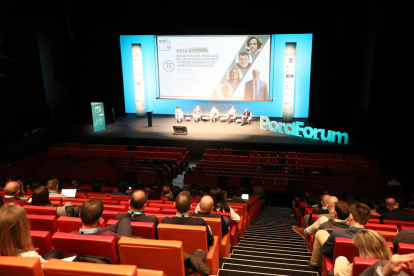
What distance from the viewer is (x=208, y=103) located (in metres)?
17.8

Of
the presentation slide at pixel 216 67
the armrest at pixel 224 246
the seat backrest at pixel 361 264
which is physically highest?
the presentation slide at pixel 216 67

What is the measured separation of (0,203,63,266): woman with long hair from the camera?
7.63ft

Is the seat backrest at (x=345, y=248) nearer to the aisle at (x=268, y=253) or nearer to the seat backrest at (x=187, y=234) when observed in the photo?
the aisle at (x=268, y=253)

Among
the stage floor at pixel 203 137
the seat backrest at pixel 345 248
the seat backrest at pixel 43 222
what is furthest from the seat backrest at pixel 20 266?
the stage floor at pixel 203 137

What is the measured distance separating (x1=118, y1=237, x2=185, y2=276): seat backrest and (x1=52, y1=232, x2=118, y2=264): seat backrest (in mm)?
106

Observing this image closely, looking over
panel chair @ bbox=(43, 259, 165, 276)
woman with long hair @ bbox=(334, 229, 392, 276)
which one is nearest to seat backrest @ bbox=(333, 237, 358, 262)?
woman with long hair @ bbox=(334, 229, 392, 276)

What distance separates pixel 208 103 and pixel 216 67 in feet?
6.97

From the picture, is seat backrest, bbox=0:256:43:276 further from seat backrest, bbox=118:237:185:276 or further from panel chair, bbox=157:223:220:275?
panel chair, bbox=157:223:220:275

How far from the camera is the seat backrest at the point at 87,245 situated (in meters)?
2.66

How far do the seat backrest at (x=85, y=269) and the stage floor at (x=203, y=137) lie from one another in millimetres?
11476

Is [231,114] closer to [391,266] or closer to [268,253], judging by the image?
[268,253]

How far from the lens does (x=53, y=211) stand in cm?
415

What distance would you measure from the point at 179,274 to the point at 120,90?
16.2 meters

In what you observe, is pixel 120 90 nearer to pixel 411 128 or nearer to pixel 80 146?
pixel 80 146
